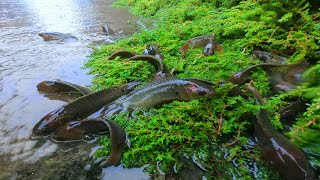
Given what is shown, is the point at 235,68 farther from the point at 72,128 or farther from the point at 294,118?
the point at 72,128

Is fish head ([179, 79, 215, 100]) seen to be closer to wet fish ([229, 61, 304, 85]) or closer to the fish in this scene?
wet fish ([229, 61, 304, 85])

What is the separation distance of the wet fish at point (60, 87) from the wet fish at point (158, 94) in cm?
76

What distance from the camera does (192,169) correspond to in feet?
9.07

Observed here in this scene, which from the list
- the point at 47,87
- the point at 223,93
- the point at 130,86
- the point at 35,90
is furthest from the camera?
the point at 35,90

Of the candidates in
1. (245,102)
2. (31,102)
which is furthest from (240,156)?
(31,102)

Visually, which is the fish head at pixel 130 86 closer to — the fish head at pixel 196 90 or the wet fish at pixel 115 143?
the fish head at pixel 196 90

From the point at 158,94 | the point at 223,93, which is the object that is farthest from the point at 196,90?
the point at 158,94

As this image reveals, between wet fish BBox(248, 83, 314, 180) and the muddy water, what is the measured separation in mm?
1653

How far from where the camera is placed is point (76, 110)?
3627 mm

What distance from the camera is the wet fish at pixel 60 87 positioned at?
4.46 meters

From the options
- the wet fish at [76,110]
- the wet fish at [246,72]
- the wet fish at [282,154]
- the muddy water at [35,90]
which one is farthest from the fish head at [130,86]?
the wet fish at [282,154]

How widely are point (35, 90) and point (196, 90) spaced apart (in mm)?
2825

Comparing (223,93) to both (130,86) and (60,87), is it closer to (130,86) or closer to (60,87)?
(130,86)

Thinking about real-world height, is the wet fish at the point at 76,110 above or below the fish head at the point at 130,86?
below
